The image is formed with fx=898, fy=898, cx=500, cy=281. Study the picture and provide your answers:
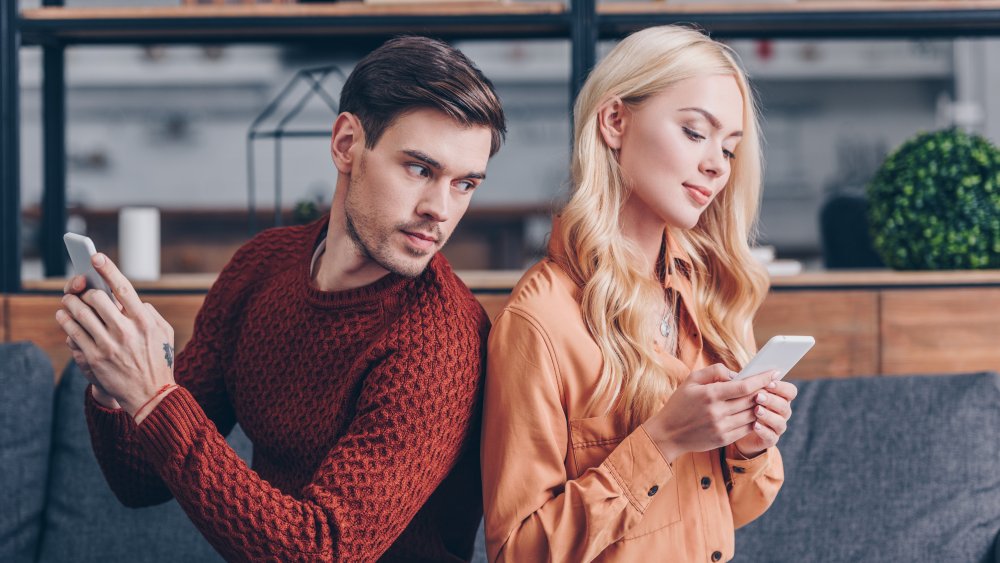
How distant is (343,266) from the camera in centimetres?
119

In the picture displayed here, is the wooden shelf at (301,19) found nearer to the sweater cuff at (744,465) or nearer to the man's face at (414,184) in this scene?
the man's face at (414,184)

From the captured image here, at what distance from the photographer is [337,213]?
123cm

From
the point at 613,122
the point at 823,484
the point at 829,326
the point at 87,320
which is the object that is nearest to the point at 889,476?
the point at 823,484

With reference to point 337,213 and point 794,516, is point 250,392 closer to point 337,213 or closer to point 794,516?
point 337,213

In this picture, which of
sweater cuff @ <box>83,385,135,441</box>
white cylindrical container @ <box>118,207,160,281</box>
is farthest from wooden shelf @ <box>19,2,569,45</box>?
sweater cuff @ <box>83,385,135,441</box>

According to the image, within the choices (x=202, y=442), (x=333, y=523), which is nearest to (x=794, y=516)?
(x=333, y=523)

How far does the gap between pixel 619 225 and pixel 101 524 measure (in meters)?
1.06

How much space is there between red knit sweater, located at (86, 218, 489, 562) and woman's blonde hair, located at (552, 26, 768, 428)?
0.17 m

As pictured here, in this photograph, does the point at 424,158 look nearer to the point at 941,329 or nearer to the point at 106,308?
the point at 106,308

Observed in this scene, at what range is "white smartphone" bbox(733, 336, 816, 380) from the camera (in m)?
1.04

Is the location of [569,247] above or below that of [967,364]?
above

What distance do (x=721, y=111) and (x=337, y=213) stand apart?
1.76ft

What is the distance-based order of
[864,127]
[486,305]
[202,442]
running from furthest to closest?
[864,127], [486,305], [202,442]

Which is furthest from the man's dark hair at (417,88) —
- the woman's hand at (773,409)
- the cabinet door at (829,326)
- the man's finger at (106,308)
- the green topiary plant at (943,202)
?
the green topiary plant at (943,202)
